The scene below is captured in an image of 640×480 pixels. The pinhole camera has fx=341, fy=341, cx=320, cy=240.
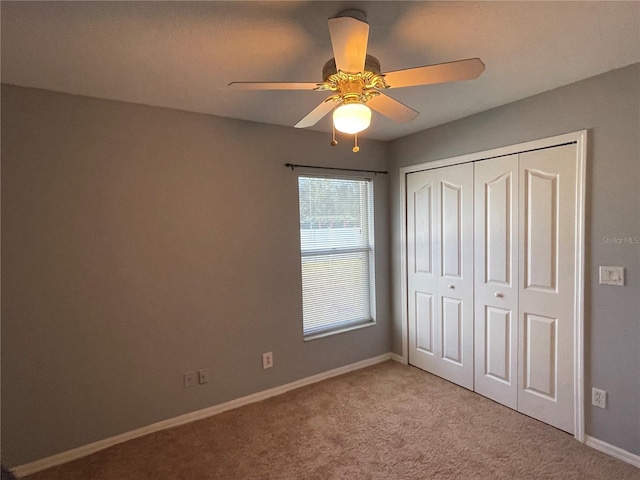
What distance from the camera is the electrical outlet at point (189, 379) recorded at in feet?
8.48

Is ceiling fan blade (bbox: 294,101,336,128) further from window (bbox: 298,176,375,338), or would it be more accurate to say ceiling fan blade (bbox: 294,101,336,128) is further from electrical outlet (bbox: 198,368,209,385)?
electrical outlet (bbox: 198,368,209,385)

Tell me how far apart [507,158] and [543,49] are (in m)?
0.94

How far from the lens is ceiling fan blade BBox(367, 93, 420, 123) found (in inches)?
66.9

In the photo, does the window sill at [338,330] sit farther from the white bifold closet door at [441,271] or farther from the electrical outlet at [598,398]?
the electrical outlet at [598,398]

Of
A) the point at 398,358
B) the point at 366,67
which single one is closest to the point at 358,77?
the point at 366,67

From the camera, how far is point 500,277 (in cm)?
270

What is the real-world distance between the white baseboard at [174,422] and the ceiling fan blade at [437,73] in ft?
8.47

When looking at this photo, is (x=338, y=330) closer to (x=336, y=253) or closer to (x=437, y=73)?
(x=336, y=253)

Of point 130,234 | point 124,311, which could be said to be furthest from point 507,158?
point 124,311

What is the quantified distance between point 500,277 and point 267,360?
2034 millimetres

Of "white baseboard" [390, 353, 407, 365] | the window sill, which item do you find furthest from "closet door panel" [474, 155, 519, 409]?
the window sill

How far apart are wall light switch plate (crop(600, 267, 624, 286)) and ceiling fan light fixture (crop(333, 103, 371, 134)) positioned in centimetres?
181

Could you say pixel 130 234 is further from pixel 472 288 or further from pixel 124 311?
pixel 472 288

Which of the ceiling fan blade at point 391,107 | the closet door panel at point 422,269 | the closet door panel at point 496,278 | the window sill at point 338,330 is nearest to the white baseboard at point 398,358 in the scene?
the closet door panel at point 422,269
